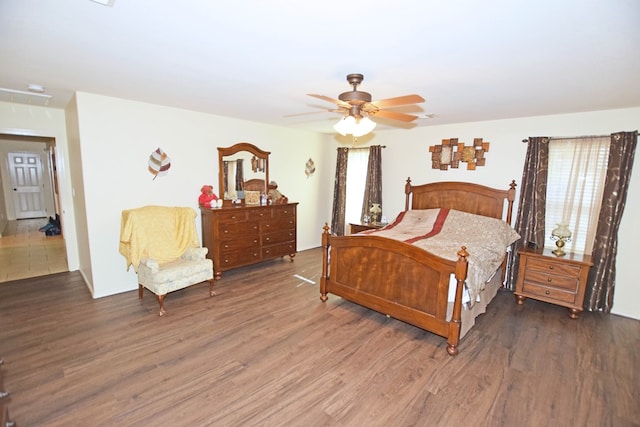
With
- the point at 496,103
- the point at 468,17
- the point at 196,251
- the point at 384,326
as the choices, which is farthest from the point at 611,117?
the point at 196,251

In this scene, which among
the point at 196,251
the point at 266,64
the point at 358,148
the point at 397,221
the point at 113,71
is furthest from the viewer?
the point at 358,148

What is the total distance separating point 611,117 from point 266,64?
12.6ft

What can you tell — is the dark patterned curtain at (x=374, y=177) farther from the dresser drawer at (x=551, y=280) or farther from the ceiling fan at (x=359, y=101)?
the ceiling fan at (x=359, y=101)

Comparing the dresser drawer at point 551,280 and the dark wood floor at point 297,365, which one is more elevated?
the dresser drawer at point 551,280

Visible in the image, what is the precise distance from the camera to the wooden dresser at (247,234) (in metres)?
4.15

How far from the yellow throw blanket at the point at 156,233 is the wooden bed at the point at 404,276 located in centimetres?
179

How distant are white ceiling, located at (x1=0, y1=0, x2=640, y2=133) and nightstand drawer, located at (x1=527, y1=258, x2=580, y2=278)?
1.73 meters

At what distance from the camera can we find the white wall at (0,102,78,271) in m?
3.73

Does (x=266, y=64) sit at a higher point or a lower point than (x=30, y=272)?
higher

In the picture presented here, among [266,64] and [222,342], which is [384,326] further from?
[266,64]

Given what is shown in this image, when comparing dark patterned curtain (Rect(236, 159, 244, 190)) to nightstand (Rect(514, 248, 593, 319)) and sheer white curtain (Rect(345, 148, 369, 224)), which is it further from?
nightstand (Rect(514, 248, 593, 319))

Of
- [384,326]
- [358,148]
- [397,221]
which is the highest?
[358,148]

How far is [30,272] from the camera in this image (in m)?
4.32

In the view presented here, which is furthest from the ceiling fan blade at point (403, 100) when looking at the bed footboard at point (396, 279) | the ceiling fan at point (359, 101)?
the bed footboard at point (396, 279)
